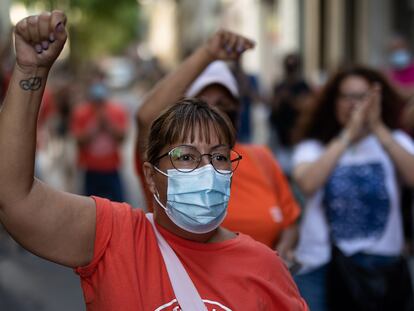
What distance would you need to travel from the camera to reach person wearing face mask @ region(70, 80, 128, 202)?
26.8 ft

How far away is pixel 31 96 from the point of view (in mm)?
2076

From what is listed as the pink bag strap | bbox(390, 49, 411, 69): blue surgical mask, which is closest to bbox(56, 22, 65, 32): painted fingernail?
the pink bag strap

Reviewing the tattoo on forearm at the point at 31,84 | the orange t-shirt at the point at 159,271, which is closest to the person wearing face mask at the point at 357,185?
the orange t-shirt at the point at 159,271

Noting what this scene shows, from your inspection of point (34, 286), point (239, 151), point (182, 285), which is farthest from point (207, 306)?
point (34, 286)

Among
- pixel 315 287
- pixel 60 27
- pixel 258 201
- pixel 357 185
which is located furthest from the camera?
pixel 357 185

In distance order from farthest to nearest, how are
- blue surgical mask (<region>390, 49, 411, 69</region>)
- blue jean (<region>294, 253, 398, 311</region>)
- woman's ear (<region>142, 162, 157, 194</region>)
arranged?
1. blue surgical mask (<region>390, 49, 411, 69</region>)
2. blue jean (<region>294, 253, 398, 311</region>)
3. woman's ear (<region>142, 162, 157, 194</region>)

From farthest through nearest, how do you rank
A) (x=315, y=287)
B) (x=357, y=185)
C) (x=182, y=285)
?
(x=357, y=185) → (x=315, y=287) → (x=182, y=285)

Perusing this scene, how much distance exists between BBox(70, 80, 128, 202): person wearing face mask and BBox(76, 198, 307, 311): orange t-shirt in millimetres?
5855

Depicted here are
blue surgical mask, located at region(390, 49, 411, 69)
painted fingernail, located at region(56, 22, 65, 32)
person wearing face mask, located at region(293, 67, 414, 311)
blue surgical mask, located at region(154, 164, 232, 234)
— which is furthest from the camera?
blue surgical mask, located at region(390, 49, 411, 69)

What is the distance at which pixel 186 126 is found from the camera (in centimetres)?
233

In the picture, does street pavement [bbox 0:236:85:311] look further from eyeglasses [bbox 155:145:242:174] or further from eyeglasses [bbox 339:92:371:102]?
eyeglasses [bbox 155:145:242:174]

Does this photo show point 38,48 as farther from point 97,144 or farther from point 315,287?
point 97,144

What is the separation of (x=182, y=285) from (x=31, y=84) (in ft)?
2.19

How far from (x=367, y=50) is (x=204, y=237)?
14143mm
